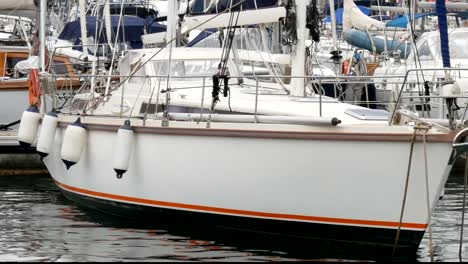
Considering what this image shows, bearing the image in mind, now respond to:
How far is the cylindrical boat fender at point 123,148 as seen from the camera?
12930mm

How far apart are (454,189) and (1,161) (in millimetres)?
8912

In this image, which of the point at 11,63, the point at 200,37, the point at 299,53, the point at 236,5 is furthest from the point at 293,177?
the point at 11,63

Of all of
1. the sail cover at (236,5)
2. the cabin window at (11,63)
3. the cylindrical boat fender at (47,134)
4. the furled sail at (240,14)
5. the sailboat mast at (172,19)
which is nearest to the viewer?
the furled sail at (240,14)

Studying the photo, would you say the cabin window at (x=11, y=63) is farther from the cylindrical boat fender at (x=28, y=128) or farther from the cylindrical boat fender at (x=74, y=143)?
the cylindrical boat fender at (x=74, y=143)

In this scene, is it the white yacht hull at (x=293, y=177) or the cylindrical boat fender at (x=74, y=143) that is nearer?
the white yacht hull at (x=293, y=177)

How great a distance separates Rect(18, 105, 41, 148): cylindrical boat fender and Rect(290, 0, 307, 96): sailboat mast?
15.2ft

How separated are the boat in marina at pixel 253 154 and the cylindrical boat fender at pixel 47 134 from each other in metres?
0.02

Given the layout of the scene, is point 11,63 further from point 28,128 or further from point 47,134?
point 47,134

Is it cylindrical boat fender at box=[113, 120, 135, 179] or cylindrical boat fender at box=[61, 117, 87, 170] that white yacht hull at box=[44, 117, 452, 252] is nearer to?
cylindrical boat fender at box=[113, 120, 135, 179]

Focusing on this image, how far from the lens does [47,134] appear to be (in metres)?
15.1

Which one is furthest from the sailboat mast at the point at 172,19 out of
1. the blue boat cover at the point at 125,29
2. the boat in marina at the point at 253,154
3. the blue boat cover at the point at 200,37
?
the blue boat cover at the point at 125,29

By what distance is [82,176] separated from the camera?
1475 centimetres

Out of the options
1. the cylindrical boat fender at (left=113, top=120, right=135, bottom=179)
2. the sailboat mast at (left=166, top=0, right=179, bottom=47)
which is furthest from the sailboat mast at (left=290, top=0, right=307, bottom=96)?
the sailboat mast at (left=166, top=0, right=179, bottom=47)

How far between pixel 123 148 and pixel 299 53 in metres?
2.58
